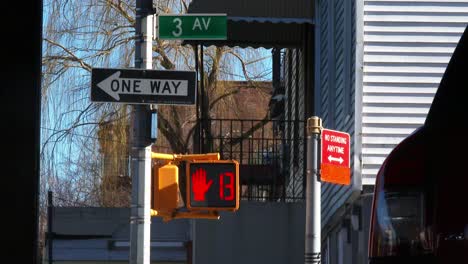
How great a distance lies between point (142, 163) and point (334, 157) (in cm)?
170

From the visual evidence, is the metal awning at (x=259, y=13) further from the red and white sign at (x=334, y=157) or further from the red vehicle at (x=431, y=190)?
the red vehicle at (x=431, y=190)

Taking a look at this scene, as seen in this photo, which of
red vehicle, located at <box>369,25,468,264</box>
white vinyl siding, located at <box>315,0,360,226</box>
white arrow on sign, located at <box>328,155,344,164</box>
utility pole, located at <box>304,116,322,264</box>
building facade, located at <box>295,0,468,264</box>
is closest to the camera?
red vehicle, located at <box>369,25,468,264</box>

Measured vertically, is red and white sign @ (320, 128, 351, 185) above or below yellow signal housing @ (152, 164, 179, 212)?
above

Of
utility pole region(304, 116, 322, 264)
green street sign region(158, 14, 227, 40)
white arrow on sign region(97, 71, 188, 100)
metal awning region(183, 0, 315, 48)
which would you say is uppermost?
metal awning region(183, 0, 315, 48)

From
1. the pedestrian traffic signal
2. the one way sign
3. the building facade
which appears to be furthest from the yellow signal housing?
the building facade

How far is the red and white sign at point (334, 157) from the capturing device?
806 centimetres

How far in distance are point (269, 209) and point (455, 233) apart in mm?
11436

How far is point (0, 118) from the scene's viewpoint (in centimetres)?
329

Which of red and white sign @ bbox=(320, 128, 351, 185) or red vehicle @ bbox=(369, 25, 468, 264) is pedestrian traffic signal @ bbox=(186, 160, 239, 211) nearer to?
red and white sign @ bbox=(320, 128, 351, 185)

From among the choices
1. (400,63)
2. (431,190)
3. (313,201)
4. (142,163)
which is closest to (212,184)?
(142,163)

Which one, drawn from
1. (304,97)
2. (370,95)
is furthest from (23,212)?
(304,97)

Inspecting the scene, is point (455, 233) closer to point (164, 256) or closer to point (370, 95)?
point (370, 95)

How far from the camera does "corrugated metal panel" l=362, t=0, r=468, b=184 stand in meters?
11.0

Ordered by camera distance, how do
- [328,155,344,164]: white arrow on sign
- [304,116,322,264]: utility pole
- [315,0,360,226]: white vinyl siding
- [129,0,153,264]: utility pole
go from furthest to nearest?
[315,0,360,226]: white vinyl siding, [328,155,344,164]: white arrow on sign, [304,116,322,264]: utility pole, [129,0,153,264]: utility pole
